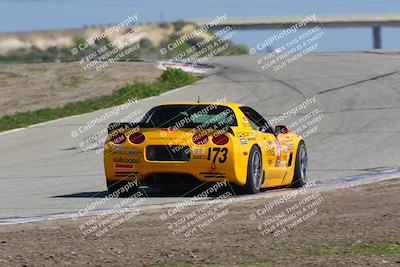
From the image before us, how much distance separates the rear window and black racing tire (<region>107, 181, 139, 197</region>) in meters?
0.82

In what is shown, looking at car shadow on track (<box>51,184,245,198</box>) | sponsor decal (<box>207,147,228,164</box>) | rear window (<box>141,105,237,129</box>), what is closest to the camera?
sponsor decal (<box>207,147,228,164</box>)

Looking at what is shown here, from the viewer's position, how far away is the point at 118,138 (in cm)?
1248

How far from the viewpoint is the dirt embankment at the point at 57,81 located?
3022 centimetres

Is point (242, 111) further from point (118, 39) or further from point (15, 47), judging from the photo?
point (118, 39)

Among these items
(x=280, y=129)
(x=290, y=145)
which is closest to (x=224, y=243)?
(x=280, y=129)

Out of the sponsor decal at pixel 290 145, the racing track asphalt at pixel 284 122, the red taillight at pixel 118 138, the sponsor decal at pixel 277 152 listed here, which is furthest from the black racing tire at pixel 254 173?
the red taillight at pixel 118 138

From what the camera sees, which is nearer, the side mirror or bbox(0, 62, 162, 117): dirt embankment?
the side mirror

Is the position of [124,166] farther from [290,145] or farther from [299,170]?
[299,170]

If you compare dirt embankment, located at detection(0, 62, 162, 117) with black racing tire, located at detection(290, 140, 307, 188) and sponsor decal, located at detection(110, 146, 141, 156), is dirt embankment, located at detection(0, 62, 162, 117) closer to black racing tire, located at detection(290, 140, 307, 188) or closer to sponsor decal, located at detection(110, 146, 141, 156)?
black racing tire, located at detection(290, 140, 307, 188)

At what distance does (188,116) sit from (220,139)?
0.74 metres

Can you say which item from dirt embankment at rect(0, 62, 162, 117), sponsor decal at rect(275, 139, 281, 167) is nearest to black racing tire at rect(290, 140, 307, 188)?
sponsor decal at rect(275, 139, 281, 167)

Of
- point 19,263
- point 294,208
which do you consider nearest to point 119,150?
point 294,208

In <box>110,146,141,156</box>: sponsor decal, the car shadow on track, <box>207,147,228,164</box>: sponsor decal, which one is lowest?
the car shadow on track

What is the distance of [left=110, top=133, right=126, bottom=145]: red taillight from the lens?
12.4 metres
